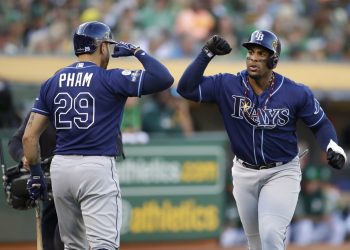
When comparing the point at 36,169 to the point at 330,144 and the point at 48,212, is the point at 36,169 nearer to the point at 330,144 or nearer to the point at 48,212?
the point at 48,212

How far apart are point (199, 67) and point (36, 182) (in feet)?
4.97

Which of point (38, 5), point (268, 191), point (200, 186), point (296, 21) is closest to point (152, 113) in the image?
point (200, 186)

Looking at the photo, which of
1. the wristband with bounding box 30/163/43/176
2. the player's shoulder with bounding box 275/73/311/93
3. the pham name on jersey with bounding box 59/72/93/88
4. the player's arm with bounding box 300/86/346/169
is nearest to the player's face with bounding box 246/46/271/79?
the player's shoulder with bounding box 275/73/311/93

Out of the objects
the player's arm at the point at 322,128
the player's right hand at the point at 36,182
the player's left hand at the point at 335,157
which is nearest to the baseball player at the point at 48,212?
the player's right hand at the point at 36,182

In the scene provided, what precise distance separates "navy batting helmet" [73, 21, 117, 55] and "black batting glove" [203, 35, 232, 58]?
31.1 inches

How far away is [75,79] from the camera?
6.54 m

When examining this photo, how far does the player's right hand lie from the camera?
22.5 feet

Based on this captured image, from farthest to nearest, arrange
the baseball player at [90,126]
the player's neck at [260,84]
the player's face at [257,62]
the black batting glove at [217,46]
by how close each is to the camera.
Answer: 1. the player's neck at [260,84]
2. the player's face at [257,62]
3. the black batting glove at [217,46]
4. the baseball player at [90,126]

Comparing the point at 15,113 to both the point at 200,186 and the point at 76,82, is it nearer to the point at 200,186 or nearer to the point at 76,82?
the point at 200,186

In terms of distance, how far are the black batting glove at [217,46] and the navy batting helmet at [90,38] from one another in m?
0.79

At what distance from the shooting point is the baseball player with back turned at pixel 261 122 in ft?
23.1

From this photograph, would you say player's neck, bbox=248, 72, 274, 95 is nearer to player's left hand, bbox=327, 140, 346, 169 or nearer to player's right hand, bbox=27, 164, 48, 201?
Result: player's left hand, bbox=327, 140, 346, 169

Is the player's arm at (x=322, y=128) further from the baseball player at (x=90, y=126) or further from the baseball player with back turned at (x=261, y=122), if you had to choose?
the baseball player at (x=90, y=126)

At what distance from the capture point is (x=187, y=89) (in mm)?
7137
